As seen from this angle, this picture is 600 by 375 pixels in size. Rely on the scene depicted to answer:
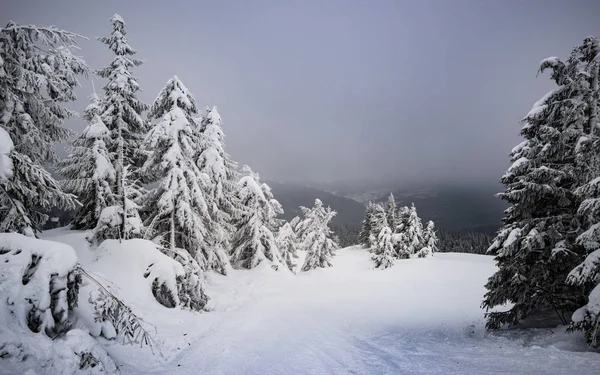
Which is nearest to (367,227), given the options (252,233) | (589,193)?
(252,233)

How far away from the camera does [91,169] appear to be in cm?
1580

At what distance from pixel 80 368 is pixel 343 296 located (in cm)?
1711

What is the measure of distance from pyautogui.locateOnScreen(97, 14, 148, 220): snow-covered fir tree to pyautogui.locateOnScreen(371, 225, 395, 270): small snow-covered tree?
32.1 metres

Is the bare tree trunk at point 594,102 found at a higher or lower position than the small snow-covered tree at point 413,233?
higher

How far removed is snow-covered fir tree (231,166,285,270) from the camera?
24.6 meters

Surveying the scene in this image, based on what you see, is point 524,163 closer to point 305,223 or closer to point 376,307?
point 376,307

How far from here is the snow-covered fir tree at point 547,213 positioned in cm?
856

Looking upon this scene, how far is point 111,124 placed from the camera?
16.4 metres

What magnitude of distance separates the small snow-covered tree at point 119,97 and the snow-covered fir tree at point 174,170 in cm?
108

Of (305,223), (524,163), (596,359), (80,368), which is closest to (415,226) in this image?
(305,223)

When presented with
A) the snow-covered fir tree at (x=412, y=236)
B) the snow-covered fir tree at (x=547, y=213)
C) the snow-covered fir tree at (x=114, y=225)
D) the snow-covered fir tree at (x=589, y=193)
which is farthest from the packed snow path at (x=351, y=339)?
the snow-covered fir tree at (x=412, y=236)

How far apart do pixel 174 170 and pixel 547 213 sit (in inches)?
672

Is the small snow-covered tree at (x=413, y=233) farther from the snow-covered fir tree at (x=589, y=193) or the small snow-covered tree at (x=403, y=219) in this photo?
the snow-covered fir tree at (x=589, y=193)

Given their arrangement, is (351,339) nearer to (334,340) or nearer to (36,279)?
(334,340)
